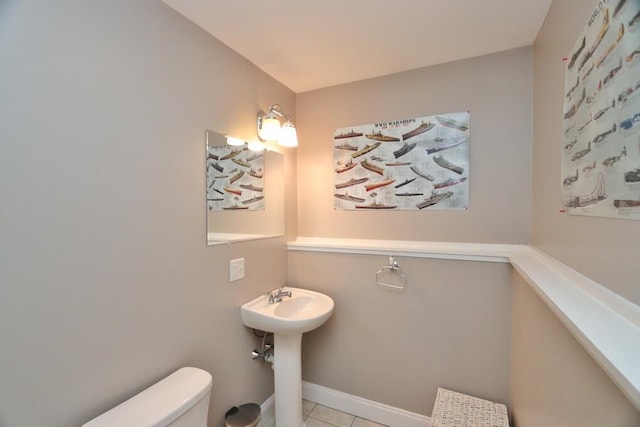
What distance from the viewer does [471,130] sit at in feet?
5.53

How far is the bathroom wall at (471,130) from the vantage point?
158 cm

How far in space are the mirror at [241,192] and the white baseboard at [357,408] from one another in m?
1.21

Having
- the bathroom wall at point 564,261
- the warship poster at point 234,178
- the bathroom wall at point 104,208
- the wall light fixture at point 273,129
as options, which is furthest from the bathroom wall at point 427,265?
the bathroom wall at point 104,208

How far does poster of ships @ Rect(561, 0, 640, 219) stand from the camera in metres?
0.63

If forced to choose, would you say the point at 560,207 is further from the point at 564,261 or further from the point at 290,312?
the point at 290,312

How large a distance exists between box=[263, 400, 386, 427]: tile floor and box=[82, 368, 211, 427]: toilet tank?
3.04 feet

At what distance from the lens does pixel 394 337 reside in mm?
1802

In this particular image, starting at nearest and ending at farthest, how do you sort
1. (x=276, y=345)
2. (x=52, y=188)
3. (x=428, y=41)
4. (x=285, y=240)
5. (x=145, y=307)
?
(x=52, y=188), (x=145, y=307), (x=428, y=41), (x=276, y=345), (x=285, y=240)

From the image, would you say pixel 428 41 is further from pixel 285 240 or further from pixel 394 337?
pixel 394 337

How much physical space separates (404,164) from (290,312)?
1290 millimetres

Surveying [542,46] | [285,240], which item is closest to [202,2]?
[285,240]

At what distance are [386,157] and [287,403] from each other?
174cm

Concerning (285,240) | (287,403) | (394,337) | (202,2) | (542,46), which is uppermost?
(202,2)

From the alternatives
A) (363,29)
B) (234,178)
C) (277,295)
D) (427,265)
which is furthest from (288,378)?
(363,29)
